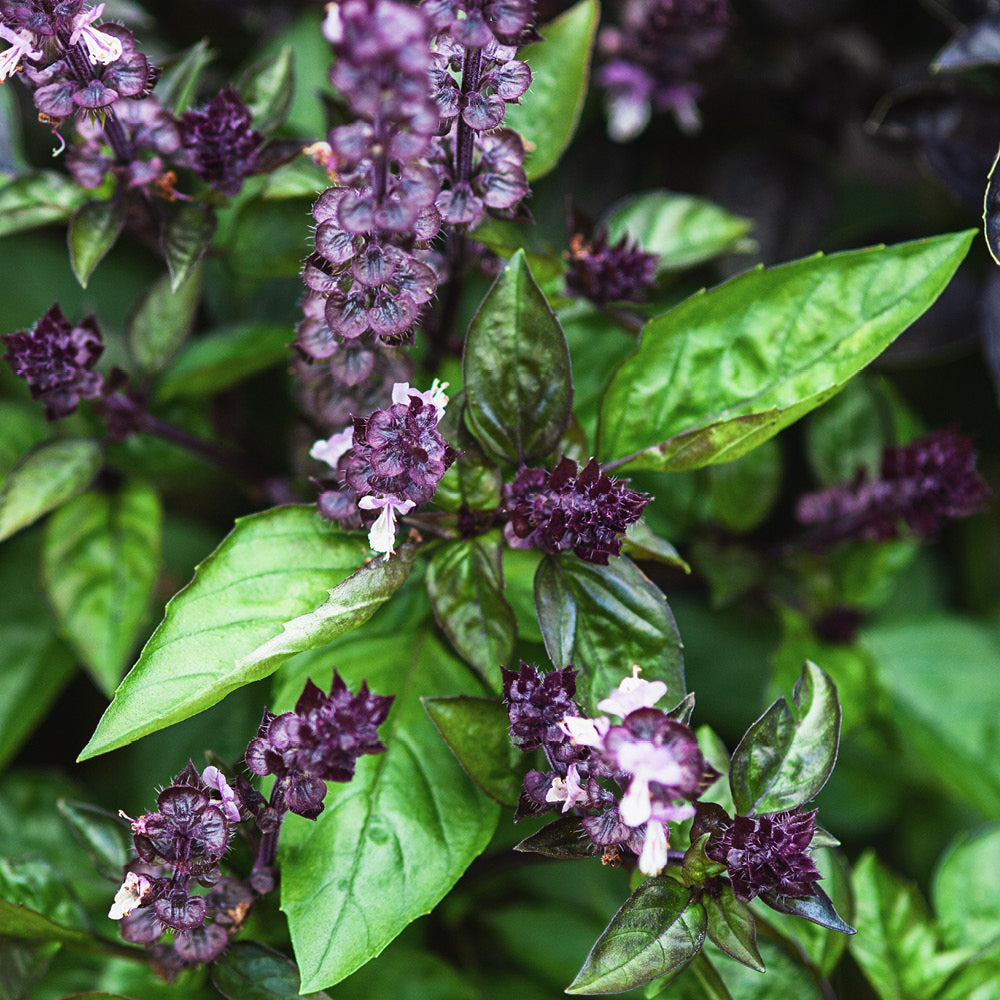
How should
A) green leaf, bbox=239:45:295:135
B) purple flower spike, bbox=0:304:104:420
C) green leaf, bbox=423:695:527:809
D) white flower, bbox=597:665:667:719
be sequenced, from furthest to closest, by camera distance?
green leaf, bbox=239:45:295:135
purple flower spike, bbox=0:304:104:420
green leaf, bbox=423:695:527:809
white flower, bbox=597:665:667:719

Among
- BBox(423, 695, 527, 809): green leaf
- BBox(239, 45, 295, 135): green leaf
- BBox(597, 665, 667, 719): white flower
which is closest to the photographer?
BBox(597, 665, 667, 719): white flower

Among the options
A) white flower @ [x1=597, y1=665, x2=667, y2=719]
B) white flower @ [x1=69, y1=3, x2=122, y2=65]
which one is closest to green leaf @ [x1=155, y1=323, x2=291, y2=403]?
white flower @ [x1=69, y1=3, x2=122, y2=65]

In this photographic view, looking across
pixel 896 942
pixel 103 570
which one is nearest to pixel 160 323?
pixel 103 570

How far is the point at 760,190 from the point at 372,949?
4.07 ft

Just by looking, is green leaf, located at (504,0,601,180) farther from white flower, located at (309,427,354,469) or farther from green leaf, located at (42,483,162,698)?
green leaf, located at (42,483,162,698)

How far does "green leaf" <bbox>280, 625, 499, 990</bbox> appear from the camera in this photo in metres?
0.81

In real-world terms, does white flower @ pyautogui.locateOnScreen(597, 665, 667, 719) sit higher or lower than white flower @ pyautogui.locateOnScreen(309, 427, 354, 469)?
lower

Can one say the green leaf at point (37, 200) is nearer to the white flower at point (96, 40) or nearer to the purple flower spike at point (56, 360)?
the purple flower spike at point (56, 360)

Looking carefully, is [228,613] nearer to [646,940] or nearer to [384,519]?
[384,519]

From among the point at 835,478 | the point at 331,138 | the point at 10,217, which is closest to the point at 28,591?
the point at 10,217

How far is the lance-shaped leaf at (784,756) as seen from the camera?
85 cm

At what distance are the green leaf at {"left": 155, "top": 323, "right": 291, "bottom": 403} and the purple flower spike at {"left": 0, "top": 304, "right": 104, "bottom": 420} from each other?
188 millimetres

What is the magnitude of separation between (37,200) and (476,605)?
2.03 feet

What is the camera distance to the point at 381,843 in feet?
2.83
